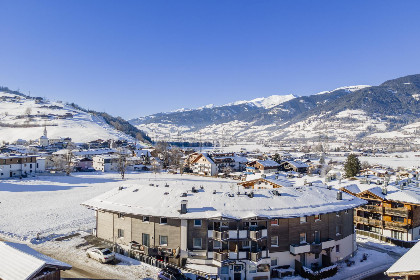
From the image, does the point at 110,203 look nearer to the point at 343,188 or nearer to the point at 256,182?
the point at 256,182

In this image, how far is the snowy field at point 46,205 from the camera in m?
36.3

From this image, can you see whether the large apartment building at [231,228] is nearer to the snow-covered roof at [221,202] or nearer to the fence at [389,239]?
the snow-covered roof at [221,202]

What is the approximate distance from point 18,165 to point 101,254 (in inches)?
2620

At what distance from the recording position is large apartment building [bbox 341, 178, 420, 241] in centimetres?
3909

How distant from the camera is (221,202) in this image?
92.2ft

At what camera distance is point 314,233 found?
94.1 feet

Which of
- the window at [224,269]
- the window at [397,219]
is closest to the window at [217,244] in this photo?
the window at [224,269]

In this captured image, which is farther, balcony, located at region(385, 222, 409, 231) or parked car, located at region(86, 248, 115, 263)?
balcony, located at region(385, 222, 409, 231)

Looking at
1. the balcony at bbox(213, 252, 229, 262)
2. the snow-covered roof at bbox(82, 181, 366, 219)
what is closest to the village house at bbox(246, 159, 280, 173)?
the snow-covered roof at bbox(82, 181, 366, 219)

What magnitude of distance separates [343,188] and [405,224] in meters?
8.11

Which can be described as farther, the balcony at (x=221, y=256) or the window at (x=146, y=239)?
the window at (x=146, y=239)

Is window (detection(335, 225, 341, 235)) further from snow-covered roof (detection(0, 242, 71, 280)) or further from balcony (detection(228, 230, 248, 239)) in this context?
snow-covered roof (detection(0, 242, 71, 280))

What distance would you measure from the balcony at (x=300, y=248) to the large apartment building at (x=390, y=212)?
18.5 metres

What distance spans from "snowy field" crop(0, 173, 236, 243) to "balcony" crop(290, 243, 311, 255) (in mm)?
23262
